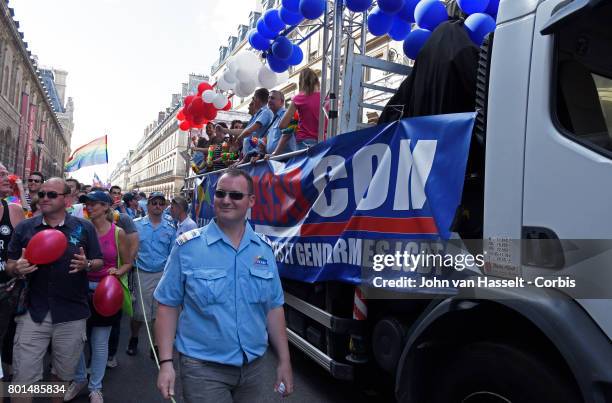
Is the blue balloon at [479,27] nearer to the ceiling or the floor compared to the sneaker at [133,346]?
nearer to the ceiling

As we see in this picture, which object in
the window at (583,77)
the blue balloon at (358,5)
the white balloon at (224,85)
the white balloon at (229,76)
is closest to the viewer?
the window at (583,77)

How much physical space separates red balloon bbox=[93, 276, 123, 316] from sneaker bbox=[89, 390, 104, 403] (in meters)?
0.67

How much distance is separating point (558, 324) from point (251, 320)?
1.35 m

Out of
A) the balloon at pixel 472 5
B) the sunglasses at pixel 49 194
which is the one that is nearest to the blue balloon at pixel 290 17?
the balloon at pixel 472 5

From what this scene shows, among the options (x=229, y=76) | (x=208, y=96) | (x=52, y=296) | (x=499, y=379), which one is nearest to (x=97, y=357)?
(x=52, y=296)

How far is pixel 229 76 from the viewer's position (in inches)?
314

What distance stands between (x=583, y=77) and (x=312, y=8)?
11.6 feet

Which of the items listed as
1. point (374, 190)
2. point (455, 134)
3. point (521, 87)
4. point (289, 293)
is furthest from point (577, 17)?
point (289, 293)

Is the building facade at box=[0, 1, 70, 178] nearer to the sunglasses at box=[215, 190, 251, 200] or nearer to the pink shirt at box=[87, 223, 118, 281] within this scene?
the pink shirt at box=[87, 223, 118, 281]

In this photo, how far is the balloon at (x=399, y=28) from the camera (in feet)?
17.4

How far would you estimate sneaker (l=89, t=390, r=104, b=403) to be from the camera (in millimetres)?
3824

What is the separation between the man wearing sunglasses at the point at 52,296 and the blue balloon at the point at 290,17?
348 cm

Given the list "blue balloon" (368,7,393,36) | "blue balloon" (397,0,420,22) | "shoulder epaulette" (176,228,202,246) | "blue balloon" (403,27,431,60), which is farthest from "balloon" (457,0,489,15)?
"shoulder epaulette" (176,228,202,246)

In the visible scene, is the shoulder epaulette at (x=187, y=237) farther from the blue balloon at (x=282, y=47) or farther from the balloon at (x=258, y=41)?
the balloon at (x=258, y=41)
